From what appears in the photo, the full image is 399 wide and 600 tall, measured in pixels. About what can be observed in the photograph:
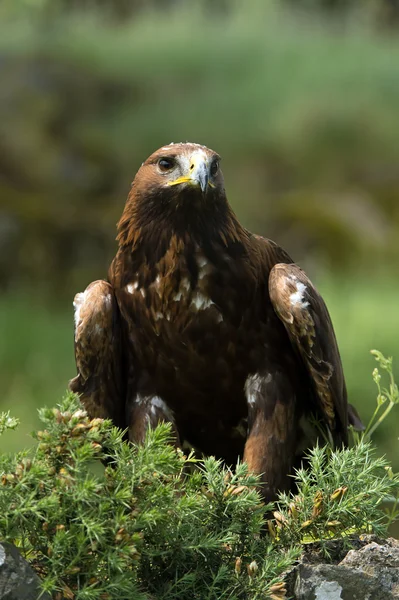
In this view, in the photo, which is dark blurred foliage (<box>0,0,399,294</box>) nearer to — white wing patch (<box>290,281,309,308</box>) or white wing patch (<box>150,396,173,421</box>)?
white wing patch (<box>150,396,173,421</box>)

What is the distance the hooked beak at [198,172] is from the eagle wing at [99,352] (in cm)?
52

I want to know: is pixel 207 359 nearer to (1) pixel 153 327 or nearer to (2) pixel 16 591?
(1) pixel 153 327

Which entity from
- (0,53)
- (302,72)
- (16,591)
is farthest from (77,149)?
(16,591)

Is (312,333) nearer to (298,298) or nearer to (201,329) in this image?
(298,298)

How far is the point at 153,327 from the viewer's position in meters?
3.28

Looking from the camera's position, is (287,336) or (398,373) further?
(398,373)

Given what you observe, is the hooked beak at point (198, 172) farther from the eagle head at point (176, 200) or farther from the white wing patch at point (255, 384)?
the white wing patch at point (255, 384)

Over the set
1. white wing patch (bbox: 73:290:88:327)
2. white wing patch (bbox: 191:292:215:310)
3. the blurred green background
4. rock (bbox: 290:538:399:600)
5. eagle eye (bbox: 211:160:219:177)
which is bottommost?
rock (bbox: 290:538:399:600)

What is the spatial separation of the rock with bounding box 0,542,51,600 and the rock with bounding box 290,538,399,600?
0.68 m

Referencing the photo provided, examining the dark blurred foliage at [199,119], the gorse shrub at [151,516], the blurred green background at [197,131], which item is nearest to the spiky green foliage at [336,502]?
the gorse shrub at [151,516]

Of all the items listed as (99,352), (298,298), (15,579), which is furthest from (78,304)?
(15,579)

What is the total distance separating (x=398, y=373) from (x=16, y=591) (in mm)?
5053

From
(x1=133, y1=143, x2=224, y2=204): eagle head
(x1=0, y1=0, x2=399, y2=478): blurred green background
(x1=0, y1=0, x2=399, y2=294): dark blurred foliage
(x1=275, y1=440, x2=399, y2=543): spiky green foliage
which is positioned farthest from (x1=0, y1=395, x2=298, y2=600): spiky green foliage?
(x1=0, y1=0, x2=399, y2=294): dark blurred foliage

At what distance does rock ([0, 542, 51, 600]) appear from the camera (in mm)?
2195
